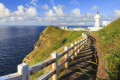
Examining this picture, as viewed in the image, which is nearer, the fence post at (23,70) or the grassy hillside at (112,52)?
the fence post at (23,70)

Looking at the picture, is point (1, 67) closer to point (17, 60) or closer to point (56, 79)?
point (17, 60)

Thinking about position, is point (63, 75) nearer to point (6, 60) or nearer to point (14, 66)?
point (14, 66)

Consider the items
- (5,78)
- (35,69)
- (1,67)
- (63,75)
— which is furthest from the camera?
(1,67)

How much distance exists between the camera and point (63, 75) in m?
5.03

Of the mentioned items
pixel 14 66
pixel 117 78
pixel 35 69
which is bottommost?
pixel 14 66

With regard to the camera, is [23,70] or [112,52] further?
[112,52]

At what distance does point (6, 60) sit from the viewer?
1555 inches

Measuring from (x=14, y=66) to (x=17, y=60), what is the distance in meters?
5.34

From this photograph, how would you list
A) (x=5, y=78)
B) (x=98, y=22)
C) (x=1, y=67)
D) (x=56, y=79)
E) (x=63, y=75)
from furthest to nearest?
(x=98, y=22) → (x=1, y=67) → (x=63, y=75) → (x=56, y=79) → (x=5, y=78)

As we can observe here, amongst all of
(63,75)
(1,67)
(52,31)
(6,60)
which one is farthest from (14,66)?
(63,75)

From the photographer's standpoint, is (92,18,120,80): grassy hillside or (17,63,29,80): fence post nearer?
(17,63,29,80): fence post

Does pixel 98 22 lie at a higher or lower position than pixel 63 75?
higher

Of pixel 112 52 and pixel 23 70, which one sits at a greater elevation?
pixel 23 70

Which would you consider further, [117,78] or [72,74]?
[72,74]
